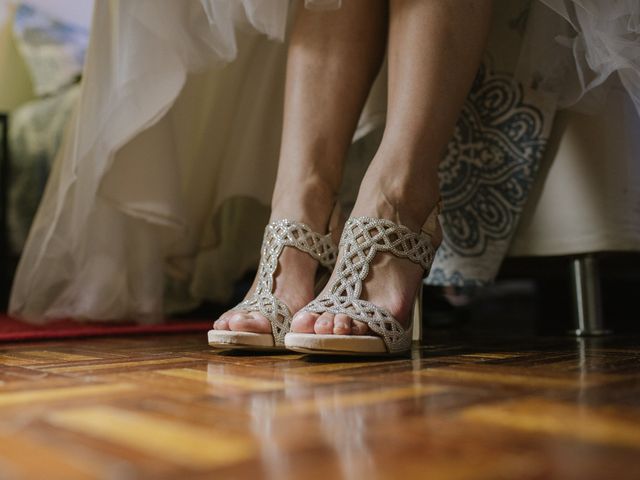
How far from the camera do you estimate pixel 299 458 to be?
0.28 meters

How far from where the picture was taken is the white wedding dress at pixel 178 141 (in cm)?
76

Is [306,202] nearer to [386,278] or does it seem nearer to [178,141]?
[386,278]

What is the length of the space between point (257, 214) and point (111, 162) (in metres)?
0.31

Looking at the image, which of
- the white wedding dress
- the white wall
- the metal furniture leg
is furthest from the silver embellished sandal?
the white wall

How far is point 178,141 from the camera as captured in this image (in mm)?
1065

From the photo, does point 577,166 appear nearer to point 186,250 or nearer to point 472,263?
point 472,263

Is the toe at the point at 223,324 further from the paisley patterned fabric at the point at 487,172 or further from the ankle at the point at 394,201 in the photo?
the paisley patterned fabric at the point at 487,172

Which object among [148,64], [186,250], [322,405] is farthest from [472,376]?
[186,250]

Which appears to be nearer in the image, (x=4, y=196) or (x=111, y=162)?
(x=111, y=162)

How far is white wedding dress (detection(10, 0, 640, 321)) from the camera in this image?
29.9 inches

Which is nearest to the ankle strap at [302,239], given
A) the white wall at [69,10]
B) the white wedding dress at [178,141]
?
the white wedding dress at [178,141]

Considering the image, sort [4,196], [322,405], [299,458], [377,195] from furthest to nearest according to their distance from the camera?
1. [4,196]
2. [377,195]
3. [322,405]
4. [299,458]

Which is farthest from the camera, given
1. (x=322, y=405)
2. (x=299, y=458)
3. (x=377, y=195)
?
(x=377, y=195)

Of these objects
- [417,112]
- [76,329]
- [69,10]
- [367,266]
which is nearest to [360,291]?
[367,266]
